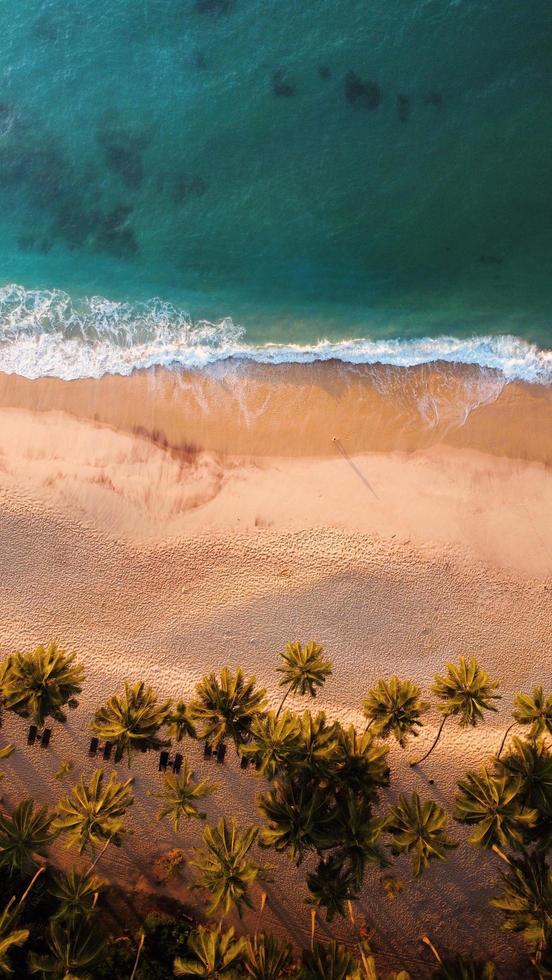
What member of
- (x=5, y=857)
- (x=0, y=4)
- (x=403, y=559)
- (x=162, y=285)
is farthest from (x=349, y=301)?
(x=5, y=857)

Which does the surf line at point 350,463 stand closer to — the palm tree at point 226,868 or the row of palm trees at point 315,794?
the row of palm trees at point 315,794

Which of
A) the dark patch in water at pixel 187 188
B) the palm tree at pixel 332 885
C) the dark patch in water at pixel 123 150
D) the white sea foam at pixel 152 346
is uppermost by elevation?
the dark patch in water at pixel 123 150

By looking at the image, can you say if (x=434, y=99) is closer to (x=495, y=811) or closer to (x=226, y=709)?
(x=226, y=709)

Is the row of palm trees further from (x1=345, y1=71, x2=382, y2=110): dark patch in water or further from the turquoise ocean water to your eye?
(x1=345, y1=71, x2=382, y2=110): dark patch in water

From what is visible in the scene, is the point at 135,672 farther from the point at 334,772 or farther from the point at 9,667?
the point at 334,772

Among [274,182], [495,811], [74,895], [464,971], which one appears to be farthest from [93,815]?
[274,182]

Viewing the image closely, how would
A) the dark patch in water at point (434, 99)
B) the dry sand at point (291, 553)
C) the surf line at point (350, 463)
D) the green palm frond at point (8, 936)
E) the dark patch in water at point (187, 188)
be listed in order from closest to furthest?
the green palm frond at point (8, 936) < the dry sand at point (291, 553) < the surf line at point (350, 463) < the dark patch in water at point (434, 99) < the dark patch in water at point (187, 188)

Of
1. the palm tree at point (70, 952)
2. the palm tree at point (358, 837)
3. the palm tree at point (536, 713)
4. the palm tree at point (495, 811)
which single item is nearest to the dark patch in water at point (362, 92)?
the palm tree at point (536, 713)

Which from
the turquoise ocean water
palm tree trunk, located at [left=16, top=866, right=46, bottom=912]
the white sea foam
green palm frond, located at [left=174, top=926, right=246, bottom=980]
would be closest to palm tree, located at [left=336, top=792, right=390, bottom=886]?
green palm frond, located at [left=174, top=926, right=246, bottom=980]
